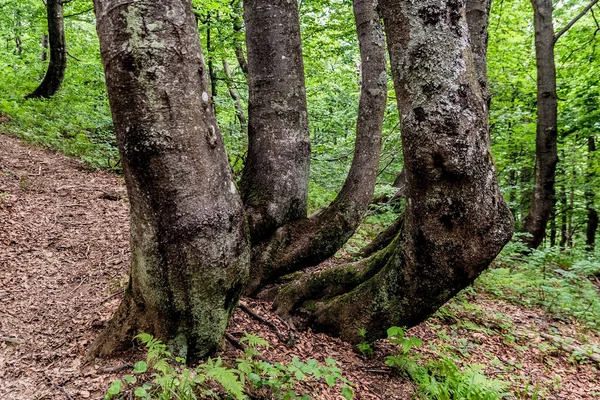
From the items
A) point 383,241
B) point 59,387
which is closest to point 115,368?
point 59,387

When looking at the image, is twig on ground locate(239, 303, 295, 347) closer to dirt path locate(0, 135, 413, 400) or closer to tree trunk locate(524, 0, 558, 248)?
dirt path locate(0, 135, 413, 400)

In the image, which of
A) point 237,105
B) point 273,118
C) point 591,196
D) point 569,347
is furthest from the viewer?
point 591,196

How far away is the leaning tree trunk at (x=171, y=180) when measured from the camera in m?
1.98

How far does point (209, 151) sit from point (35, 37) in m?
17.5

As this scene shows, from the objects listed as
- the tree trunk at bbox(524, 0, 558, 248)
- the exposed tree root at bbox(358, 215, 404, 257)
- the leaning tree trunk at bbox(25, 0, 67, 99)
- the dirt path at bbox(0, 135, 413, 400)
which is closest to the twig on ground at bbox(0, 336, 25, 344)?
the dirt path at bbox(0, 135, 413, 400)

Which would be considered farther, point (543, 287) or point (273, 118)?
point (543, 287)

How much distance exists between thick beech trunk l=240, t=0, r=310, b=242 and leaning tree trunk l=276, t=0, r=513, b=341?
140 cm

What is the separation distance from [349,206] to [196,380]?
250cm

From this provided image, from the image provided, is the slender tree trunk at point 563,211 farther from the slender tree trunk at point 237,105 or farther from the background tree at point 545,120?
the slender tree trunk at point 237,105

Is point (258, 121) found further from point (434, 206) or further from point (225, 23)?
point (225, 23)

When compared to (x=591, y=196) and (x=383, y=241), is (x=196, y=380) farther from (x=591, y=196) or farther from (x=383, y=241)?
(x=591, y=196)

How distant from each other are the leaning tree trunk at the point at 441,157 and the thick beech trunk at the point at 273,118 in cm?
140

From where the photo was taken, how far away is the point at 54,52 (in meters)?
8.99

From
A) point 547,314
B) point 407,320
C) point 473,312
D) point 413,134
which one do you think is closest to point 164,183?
point 413,134
